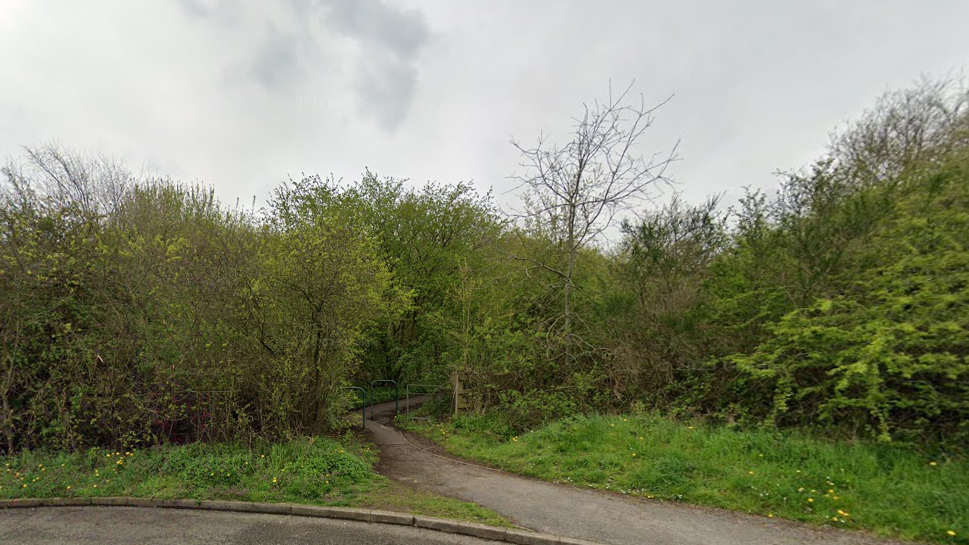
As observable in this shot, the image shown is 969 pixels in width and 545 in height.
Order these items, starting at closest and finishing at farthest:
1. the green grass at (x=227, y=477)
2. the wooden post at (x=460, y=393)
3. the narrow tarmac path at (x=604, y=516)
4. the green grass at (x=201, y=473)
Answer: the narrow tarmac path at (x=604, y=516) < the green grass at (x=227, y=477) < the green grass at (x=201, y=473) < the wooden post at (x=460, y=393)

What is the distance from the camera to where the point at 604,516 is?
4.62 m

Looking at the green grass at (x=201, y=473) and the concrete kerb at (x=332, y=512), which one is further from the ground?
the green grass at (x=201, y=473)

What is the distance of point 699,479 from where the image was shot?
5242mm

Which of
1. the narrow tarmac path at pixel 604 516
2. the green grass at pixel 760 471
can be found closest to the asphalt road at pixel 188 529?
the narrow tarmac path at pixel 604 516

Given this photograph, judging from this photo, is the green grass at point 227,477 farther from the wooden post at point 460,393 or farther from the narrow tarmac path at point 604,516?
the wooden post at point 460,393

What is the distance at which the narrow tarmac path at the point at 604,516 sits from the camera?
13.1 ft

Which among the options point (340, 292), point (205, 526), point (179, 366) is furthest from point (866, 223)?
point (179, 366)

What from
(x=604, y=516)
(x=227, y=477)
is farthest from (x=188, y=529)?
(x=604, y=516)

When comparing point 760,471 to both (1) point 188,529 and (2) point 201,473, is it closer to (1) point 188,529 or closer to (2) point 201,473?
(1) point 188,529

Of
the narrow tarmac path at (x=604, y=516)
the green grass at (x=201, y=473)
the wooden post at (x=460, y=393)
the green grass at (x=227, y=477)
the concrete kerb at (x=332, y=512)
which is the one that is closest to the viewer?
the narrow tarmac path at (x=604, y=516)

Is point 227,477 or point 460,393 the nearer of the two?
point 227,477

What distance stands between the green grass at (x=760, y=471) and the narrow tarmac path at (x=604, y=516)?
0.25 m

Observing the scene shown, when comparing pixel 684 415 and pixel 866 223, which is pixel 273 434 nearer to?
pixel 684 415

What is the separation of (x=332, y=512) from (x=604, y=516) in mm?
3261
